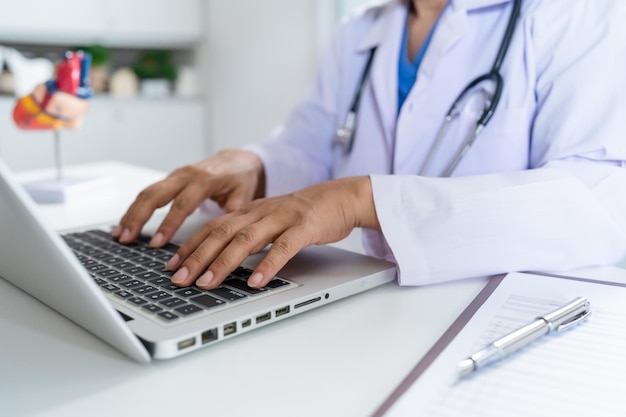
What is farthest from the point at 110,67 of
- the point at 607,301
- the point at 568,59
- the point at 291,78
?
the point at 607,301

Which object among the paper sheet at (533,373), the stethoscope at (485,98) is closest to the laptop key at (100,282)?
the paper sheet at (533,373)

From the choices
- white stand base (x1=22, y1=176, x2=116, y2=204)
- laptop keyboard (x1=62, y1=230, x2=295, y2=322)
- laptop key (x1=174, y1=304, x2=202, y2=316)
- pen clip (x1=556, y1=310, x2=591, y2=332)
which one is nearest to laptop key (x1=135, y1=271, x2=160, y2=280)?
laptop keyboard (x1=62, y1=230, x2=295, y2=322)

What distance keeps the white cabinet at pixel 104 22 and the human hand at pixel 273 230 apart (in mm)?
2641

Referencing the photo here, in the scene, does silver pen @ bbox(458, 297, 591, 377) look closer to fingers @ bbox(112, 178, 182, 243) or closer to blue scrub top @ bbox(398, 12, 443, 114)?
fingers @ bbox(112, 178, 182, 243)

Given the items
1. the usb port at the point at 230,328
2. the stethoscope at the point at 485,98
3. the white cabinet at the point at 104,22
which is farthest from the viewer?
the white cabinet at the point at 104,22

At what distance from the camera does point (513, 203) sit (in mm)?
651

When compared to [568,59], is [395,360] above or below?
below

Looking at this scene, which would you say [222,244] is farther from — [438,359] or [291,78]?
[291,78]

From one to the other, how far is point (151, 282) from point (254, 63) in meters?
2.75

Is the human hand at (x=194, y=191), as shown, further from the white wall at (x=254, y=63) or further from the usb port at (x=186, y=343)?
the white wall at (x=254, y=63)

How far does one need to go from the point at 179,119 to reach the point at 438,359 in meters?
3.11

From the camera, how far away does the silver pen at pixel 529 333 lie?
16.7 inches

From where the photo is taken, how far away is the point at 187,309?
0.50m

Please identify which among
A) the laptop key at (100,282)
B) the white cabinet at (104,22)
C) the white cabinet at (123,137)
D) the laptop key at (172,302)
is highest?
the white cabinet at (104,22)
